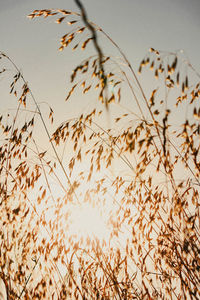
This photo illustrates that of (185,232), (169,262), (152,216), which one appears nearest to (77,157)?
(152,216)

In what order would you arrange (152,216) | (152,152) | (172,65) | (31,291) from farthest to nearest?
(31,291) < (152,152) < (152,216) < (172,65)

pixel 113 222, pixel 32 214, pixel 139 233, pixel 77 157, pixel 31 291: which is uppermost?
pixel 77 157

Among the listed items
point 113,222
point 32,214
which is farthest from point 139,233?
point 32,214

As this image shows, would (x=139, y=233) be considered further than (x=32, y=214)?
No

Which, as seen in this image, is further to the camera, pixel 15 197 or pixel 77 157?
pixel 15 197

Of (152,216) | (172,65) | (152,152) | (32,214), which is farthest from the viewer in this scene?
(32,214)

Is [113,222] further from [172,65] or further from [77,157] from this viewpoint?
[172,65]

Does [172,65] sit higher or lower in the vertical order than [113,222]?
higher

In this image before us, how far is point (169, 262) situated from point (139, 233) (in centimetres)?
33

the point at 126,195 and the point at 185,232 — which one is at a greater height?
the point at 126,195

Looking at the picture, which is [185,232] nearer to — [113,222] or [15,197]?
[113,222]

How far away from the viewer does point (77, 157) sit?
1.83 meters

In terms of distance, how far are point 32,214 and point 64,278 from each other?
609 millimetres

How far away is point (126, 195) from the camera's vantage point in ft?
6.53
